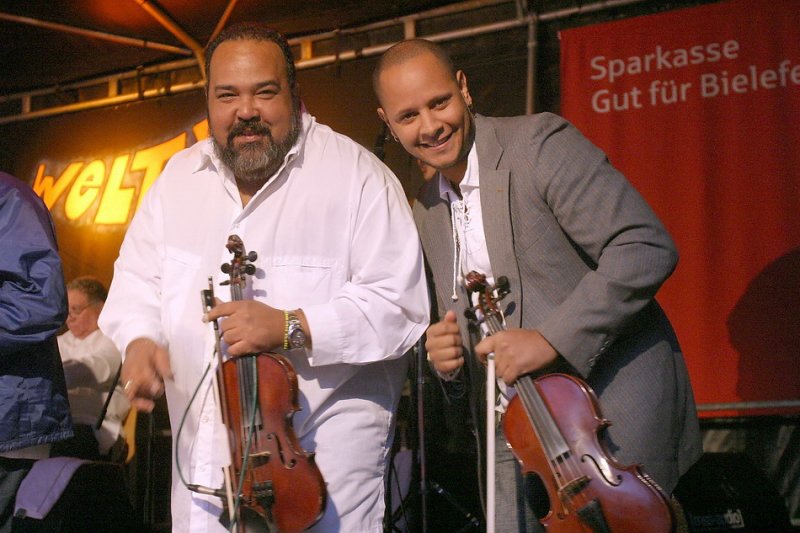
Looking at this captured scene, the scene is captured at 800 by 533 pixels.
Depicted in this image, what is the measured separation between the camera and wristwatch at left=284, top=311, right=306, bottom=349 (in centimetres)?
214

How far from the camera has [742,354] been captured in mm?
4367

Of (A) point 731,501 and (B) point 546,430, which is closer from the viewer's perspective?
(B) point 546,430

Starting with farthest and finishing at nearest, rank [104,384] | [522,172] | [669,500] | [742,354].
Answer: [104,384] < [742,354] < [522,172] < [669,500]

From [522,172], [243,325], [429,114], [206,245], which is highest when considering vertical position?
[429,114]

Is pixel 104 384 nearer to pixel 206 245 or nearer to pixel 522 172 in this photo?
pixel 206 245

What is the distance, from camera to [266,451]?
2006mm

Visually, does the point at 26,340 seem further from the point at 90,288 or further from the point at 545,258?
the point at 90,288

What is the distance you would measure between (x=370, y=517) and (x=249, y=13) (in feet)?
14.5

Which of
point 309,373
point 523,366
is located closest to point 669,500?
point 523,366

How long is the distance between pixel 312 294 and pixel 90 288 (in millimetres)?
4300

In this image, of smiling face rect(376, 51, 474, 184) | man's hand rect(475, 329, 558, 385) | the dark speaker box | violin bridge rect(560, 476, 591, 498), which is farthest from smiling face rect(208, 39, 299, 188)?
the dark speaker box

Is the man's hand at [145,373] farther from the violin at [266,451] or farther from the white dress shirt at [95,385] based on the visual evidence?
the white dress shirt at [95,385]

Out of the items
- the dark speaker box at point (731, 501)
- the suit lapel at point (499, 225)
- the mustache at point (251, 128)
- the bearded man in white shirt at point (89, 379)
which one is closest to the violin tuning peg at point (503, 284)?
the suit lapel at point (499, 225)

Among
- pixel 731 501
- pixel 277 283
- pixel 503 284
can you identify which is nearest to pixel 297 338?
pixel 277 283
